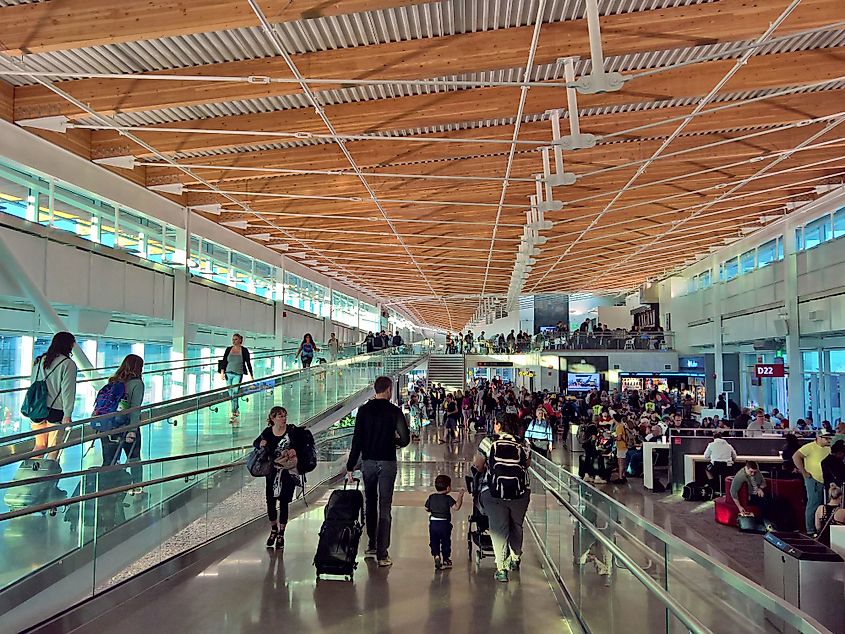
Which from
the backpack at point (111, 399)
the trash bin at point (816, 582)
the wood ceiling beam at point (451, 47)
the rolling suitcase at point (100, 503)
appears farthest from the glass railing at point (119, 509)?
the trash bin at point (816, 582)

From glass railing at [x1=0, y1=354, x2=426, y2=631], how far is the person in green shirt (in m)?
7.05

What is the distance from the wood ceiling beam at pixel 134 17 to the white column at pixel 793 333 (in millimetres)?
16441

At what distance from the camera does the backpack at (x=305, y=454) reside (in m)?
6.23

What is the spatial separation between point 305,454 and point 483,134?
910 cm

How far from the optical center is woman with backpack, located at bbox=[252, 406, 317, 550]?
6.16m

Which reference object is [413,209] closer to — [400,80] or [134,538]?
[400,80]

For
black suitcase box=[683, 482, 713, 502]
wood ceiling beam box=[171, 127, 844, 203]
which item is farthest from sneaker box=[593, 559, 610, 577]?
wood ceiling beam box=[171, 127, 844, 203]

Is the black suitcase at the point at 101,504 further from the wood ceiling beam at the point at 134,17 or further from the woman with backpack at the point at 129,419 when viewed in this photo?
the wood ceiling beam at the point at 134,17

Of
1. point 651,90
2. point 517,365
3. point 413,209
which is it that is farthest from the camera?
point 517,365

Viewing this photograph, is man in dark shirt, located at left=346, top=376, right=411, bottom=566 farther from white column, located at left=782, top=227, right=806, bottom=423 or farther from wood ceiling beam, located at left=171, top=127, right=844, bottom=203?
white column, located at left=782, top=227, right=806, bottom=423

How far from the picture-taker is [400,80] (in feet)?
32.3

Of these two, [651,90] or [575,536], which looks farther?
[651,90]

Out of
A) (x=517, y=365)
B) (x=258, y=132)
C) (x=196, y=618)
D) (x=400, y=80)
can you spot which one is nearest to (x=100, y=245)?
(x=258, y=132)

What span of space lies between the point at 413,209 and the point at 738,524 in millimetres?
11664
